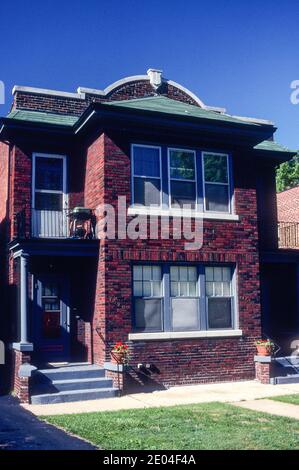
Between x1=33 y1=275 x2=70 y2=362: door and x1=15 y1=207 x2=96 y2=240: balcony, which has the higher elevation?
x1=15 y1=207 x2=96 y2=240: balcony

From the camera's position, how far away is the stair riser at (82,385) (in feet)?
36.4

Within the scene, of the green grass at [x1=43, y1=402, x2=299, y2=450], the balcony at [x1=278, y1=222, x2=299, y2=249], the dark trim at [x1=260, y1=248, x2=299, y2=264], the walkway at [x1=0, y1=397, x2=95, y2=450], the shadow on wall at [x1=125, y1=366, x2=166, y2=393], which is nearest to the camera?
the green grass at [x1=43, y1=402, x2=299, y2=450]

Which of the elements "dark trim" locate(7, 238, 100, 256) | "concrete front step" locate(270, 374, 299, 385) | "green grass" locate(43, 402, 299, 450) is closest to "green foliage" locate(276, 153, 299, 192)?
"concrete front step" locate(270, 374, 299, 385)

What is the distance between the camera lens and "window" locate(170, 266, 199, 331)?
12906mm

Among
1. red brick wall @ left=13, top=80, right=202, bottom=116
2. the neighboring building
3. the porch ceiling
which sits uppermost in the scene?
red brick wall @ left=13, top=80, right=202, bottom=116

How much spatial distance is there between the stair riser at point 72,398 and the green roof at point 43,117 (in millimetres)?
7115

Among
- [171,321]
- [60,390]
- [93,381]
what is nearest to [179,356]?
[171,321]

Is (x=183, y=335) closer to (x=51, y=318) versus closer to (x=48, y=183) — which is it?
(x=51, y=318)

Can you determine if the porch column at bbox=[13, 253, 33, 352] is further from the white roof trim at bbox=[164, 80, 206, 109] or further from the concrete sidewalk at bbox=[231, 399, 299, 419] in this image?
the white roof trim at bbox=[164, 80, 206, 109]

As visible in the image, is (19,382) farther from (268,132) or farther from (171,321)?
(268,132)

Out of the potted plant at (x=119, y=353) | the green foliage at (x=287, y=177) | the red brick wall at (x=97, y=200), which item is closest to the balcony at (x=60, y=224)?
the red brick wall at (x=97, y=200)

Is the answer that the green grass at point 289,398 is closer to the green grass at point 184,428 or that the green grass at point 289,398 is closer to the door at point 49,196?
the green grass at point 184,428
